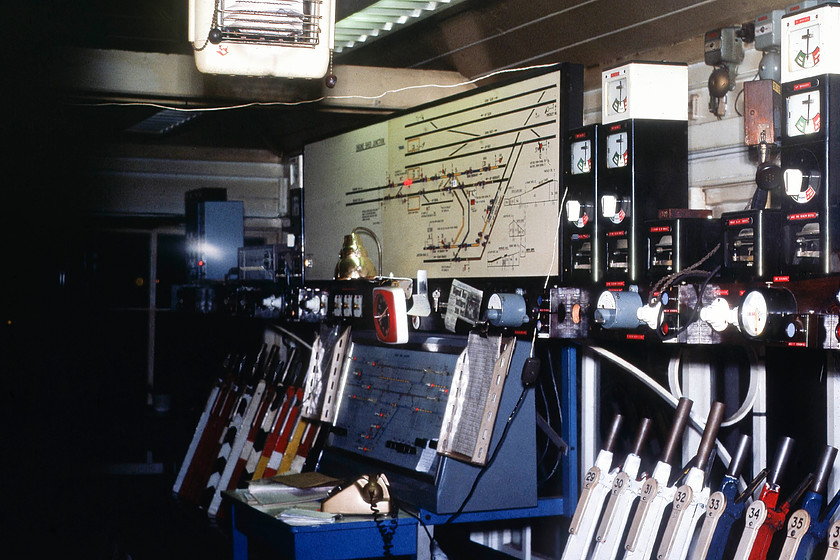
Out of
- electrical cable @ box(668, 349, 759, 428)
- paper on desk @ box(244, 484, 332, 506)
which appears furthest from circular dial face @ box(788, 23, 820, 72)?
paper on desk @ box(244, 484, 332, 506)

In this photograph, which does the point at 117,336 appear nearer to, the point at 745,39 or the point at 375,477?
the point at 375,477

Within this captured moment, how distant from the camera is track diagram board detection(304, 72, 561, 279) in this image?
3850 millimetres

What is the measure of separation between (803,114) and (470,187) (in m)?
1.92

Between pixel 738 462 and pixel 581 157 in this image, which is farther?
pixel 581 157

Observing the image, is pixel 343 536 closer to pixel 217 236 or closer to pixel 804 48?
pixel 804 48

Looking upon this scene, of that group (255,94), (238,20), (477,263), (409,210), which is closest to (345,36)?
(255,94)

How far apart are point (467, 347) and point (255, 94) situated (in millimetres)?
2133

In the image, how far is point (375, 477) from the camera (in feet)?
11.3

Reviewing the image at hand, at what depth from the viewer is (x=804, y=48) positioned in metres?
2.65

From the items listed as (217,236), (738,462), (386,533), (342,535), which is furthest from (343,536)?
(217,236)

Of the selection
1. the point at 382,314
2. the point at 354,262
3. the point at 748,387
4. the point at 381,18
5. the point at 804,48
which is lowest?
the point at 748,387

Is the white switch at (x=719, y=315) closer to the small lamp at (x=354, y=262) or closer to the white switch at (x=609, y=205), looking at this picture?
the white switch at (x=609, y=205)

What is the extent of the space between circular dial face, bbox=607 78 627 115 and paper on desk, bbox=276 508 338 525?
1.74 m

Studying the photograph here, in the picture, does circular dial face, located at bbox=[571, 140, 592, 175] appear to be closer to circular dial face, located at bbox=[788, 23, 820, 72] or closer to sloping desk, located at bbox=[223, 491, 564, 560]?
circular dial face, located at bbox=[788, 23, 820, 72]
